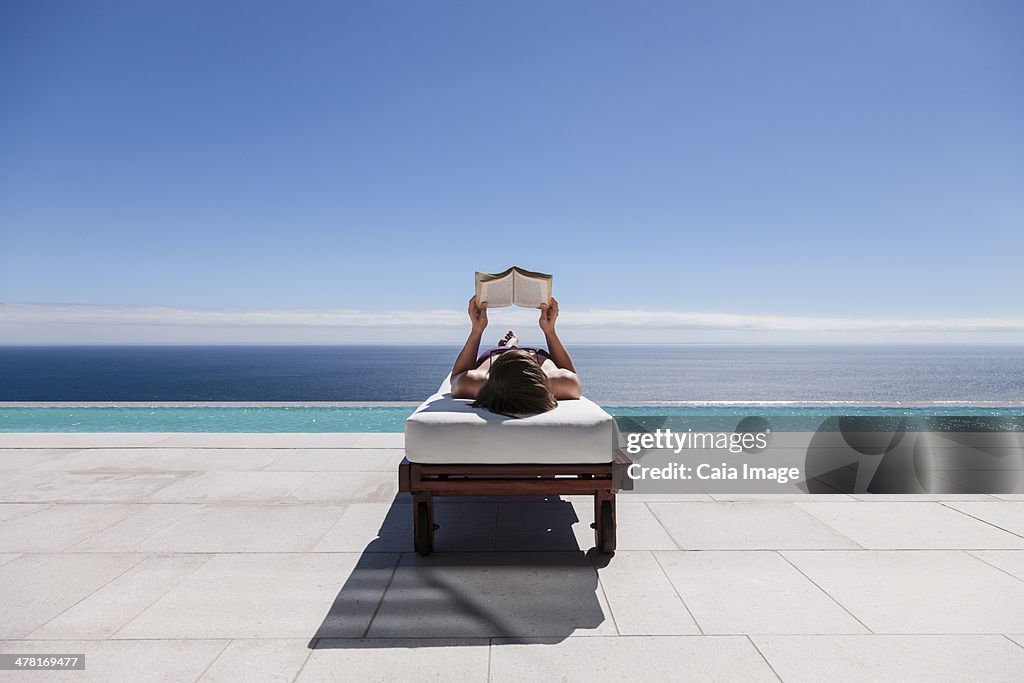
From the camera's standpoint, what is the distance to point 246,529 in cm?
317

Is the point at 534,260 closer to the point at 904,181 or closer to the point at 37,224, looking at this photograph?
the point at 904,181

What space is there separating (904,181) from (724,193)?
12201 millimetres

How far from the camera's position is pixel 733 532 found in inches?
123

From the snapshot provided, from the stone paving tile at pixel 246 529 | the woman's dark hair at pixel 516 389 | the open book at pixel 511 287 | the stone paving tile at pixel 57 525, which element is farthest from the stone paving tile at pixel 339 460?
the woman's dark hair at pixel 516 389

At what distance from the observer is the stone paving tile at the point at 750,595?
81.0 inches

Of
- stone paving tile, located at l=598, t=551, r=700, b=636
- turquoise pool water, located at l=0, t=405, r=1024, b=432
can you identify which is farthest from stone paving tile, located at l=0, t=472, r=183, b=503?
stone paving tile, located at l=598, t=551, r=700, b=636

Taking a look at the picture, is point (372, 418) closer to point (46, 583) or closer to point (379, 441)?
point (379, 441)

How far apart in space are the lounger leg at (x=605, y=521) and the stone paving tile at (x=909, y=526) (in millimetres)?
1383

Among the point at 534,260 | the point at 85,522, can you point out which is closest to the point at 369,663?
the point at 85,522

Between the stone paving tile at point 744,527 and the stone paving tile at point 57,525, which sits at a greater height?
the stone paving tile at point 57,525

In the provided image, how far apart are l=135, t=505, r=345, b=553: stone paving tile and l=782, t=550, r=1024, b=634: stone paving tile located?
102 inches

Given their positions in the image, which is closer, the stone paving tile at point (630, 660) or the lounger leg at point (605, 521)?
the stone paving tile at point (630, 660)

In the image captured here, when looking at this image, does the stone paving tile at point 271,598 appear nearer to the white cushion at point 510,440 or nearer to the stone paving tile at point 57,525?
the white cushion at point 510,440

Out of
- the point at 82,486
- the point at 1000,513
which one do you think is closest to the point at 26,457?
the point at 82,486
